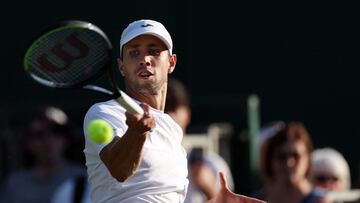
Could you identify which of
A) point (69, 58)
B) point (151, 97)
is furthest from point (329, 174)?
point (69, 58)

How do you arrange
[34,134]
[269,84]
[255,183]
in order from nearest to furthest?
[34,134]
[255,183]
[269,84]

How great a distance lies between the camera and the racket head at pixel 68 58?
568cm

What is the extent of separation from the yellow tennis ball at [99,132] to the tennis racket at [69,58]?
0.40 m

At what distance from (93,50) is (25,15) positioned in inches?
243

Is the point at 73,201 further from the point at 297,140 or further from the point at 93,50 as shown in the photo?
the point at 93,50

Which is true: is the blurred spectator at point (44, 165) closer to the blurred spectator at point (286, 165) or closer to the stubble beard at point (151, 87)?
the blurred spectator at point (286, 165)

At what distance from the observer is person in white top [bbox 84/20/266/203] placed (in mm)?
5527

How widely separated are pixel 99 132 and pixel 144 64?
539 mm

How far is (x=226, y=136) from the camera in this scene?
436 inches

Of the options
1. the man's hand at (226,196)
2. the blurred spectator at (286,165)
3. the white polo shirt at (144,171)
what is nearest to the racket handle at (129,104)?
the white polo shirt at (144,171)

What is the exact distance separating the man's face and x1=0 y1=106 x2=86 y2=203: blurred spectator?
12.8 feet

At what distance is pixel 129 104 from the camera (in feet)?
17.4

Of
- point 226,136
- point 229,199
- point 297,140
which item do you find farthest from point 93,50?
point 226,136

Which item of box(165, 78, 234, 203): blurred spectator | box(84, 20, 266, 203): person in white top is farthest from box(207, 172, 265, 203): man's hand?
box(165, 78, 234, 203): blurred spectator
